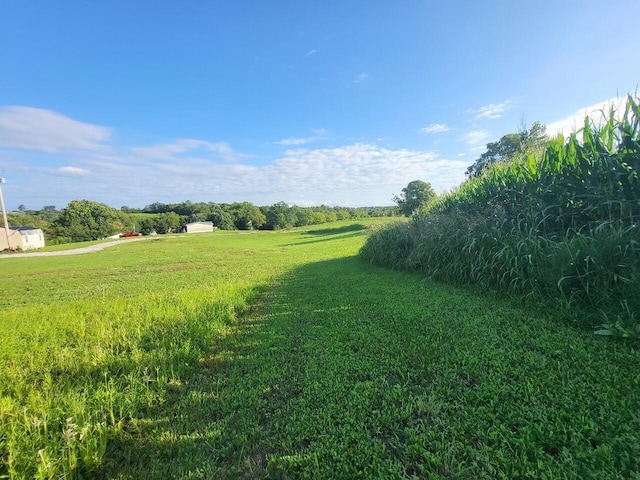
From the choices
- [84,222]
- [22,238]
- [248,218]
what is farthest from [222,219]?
[22,238]

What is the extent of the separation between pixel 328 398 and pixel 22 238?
53.7 metres

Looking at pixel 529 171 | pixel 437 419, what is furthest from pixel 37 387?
pixel 529 171

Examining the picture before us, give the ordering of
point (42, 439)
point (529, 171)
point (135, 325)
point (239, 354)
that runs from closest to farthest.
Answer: point (42, 439) < point (239, 354) < point (135, 325) < point (529, 171)

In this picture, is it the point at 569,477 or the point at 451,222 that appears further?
the point at 451,222

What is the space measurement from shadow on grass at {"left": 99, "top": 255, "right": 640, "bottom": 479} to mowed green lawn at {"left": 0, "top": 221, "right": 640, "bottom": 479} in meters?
0.01

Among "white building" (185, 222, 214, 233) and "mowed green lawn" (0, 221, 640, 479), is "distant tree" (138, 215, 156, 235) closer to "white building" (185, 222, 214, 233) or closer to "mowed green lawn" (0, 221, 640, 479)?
"white building" (185, 222, 214, 233)

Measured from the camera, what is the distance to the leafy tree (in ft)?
155

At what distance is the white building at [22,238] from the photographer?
32.6 metres

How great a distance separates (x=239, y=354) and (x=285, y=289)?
3.03 m

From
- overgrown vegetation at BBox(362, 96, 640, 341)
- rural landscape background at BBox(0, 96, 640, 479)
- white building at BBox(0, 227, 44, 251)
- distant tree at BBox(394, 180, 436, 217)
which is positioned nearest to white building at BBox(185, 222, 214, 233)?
white building at BBox(0, 227, 44, 251)

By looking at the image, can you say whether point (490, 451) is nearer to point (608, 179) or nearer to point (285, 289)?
point (608, 179)

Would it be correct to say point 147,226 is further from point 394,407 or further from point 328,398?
point 394,407

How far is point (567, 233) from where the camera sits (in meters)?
3.47

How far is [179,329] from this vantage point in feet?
11.2
